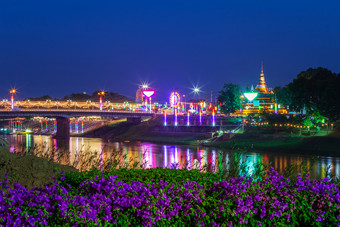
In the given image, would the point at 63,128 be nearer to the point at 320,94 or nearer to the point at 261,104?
the point at 320,94

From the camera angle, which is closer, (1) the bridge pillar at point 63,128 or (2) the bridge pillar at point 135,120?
(1) the bridge pillar at point 63,128

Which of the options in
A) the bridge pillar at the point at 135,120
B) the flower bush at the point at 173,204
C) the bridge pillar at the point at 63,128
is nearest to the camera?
the flower bush at the point at 173,204

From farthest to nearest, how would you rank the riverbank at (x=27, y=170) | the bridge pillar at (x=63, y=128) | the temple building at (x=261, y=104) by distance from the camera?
the temple building at (x=261, y=104) → the bridge pillar at (x=63, y=128) → the riverbank at (x=27, y=170)

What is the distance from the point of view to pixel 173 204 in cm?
918

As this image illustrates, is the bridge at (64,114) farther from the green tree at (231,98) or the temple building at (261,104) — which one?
the temple building at (261,104)

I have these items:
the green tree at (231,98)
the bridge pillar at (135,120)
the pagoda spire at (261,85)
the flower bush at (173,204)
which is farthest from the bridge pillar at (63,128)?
the flower bush at (173,204)

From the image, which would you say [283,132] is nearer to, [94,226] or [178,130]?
[178,130]

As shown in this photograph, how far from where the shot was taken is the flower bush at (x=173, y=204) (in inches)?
330

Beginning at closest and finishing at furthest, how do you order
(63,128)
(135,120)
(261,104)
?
(63,128) < (135,120) < (261,104)

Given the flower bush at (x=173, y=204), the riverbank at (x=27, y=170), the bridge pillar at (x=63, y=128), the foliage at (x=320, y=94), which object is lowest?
the flower bush at (x=173, y=204)

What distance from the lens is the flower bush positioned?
8.38 meters

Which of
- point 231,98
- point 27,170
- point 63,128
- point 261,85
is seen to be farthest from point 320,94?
point 261,85

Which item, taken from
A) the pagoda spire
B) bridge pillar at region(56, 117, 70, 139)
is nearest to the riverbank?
bridge pillar at region(56, 117, 70, 139)

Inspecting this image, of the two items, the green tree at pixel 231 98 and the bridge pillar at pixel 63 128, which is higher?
the green tree at pixel 231 98
